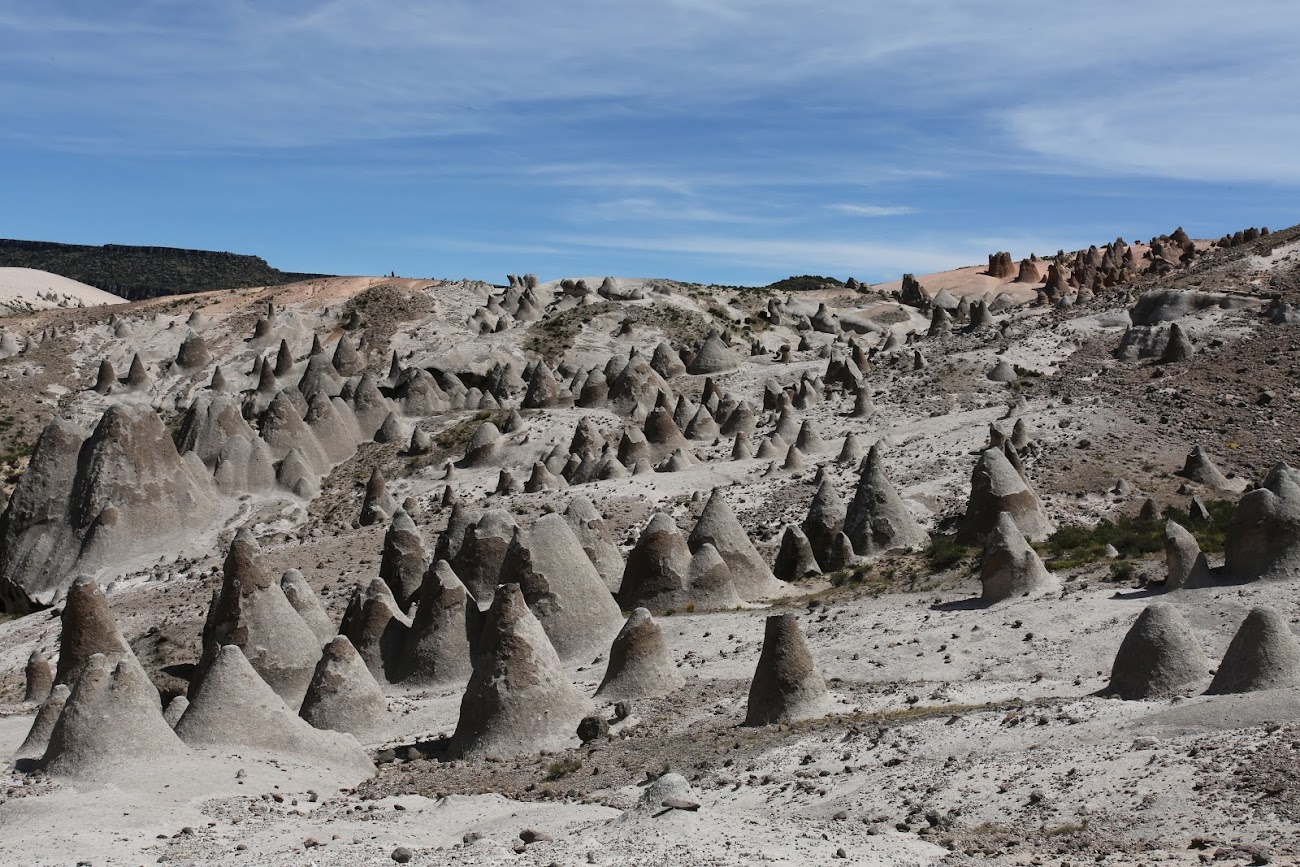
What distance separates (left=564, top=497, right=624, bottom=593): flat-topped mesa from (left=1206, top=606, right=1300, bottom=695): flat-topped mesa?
11.7 m

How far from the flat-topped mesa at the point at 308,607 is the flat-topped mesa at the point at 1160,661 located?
1158 centimetres

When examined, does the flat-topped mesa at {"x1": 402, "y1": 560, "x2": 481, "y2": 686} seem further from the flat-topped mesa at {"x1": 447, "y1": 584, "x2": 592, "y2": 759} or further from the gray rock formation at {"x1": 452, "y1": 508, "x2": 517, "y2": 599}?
the flat-topped mesa at {"x1": 447, "y1": 584, "x2": 592, "y2": 759}

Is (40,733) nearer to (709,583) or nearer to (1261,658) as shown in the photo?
(709,583)

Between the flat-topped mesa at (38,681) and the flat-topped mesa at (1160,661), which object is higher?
the flat-topped mesa at (1160,661)

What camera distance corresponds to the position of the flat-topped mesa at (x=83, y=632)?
1944 cm

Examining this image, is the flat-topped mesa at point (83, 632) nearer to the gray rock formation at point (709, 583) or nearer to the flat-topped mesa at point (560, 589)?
the flat-topped mesa at point (560, 589)

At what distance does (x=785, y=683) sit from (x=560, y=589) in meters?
5.70

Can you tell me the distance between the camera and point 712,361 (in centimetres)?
4462

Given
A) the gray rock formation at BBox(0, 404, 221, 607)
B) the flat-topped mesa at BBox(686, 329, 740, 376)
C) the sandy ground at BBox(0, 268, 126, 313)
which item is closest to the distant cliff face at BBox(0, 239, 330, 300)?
the sandy ground at BBox(0, 268, 126, 313)

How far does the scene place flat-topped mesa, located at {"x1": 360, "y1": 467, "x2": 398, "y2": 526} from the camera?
31.2m

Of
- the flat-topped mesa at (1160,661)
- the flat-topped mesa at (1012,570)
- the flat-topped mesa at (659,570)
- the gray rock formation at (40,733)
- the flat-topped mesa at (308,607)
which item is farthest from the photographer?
the flat-topped mesa at (659,570)

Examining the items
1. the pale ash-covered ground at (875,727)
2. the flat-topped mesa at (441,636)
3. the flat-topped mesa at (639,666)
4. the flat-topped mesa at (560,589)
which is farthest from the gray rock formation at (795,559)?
the flat-topped mesa at (639,666)

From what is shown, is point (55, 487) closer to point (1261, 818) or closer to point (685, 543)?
point (685, 543)

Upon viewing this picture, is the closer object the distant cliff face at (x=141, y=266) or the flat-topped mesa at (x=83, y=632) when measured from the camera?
the flat-topped mesa at (x=83, y=632)
